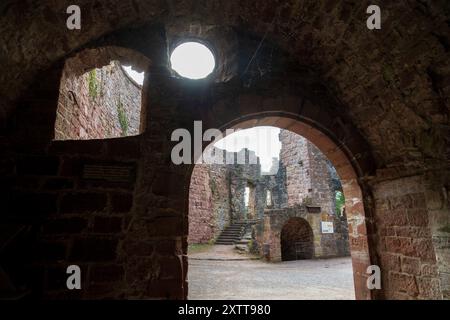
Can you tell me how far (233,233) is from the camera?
45.9ft

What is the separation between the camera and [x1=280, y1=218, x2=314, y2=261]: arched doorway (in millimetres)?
10633

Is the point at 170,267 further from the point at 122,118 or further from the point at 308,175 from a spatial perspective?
the point at 308,175

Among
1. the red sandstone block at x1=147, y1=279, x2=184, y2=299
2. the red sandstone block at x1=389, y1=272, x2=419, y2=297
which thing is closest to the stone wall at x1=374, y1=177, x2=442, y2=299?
the red sandstone block at x1=389, y1=272, x2=419, y2=297

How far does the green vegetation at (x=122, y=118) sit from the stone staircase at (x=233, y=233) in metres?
7.84

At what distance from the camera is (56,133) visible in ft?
9.13

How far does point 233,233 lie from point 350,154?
11.4 metres

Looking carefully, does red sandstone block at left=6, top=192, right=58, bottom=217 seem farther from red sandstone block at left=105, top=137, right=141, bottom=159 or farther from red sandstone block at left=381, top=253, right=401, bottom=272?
red sandstone block at left=381, top=253, right=401, bottom=272

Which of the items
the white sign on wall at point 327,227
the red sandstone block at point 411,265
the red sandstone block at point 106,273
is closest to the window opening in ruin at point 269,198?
the white sign on wall at point 327,227

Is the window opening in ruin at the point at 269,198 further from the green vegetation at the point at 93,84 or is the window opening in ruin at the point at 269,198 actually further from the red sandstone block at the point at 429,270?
the red sandstone block at the point at 429,270

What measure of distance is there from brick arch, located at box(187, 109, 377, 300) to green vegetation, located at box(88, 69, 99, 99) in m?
2.69
